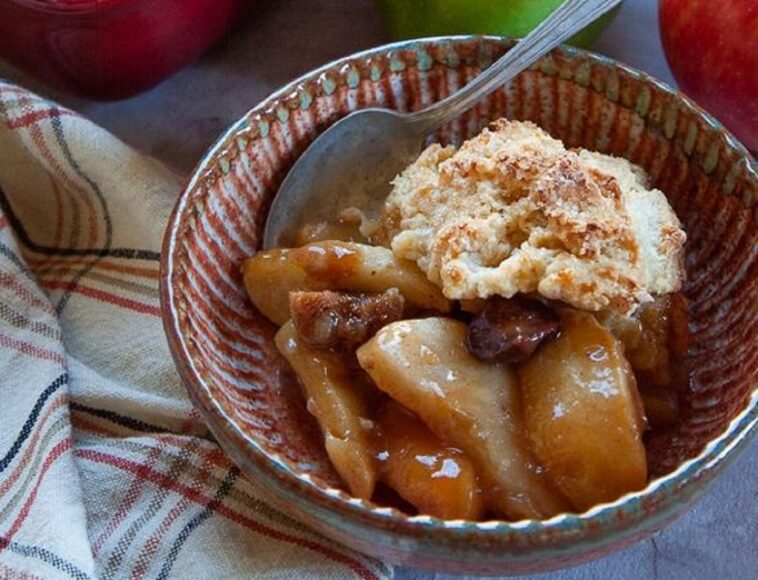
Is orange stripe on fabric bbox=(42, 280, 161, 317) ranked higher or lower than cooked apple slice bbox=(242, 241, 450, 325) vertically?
lower

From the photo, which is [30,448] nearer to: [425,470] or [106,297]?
[106,297]

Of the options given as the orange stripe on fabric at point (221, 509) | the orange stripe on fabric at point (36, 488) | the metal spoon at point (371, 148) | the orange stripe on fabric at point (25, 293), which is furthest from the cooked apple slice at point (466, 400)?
the orange stripe on fabric at point (25, 293)

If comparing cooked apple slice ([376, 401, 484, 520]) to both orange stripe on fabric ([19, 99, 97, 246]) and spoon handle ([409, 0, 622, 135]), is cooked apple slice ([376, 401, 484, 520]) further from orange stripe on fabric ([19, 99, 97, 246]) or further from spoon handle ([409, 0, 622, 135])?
orange stripe on fabric ([19, 99, 97, 246])

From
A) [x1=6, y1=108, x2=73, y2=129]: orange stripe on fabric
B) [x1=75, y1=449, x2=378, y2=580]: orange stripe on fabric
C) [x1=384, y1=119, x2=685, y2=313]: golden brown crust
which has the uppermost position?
[x1=384, y1=119, x2=685, y2=313]: golden brown crust

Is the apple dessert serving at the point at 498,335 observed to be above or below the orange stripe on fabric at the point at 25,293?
above

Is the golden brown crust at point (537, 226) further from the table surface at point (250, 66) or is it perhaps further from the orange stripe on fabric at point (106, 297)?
the table surface at point (250, 66)

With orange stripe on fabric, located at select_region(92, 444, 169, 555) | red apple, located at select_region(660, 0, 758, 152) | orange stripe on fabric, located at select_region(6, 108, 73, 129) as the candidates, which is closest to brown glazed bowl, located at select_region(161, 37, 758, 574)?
orange stripe on fabric, located at select_region(92, 444, 169, 555)
